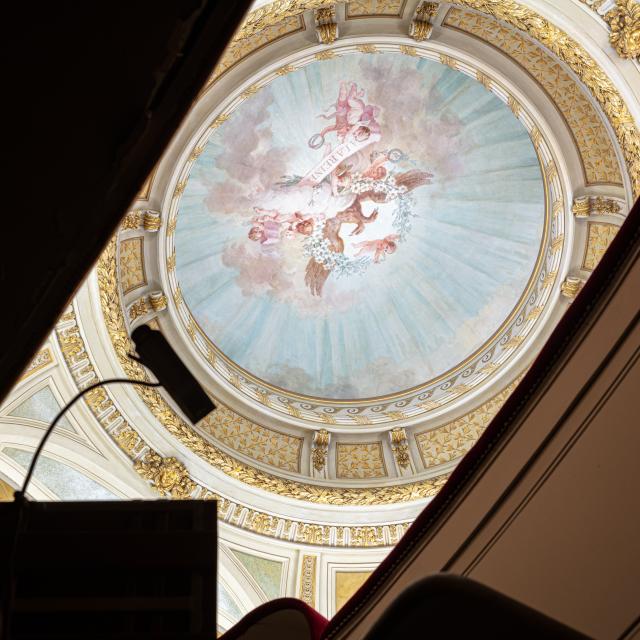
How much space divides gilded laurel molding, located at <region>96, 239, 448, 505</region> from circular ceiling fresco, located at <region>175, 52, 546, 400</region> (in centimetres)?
206

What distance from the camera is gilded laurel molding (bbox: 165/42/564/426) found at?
10953 millimetres

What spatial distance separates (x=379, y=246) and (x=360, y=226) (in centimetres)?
51

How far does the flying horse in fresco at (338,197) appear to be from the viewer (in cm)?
1254

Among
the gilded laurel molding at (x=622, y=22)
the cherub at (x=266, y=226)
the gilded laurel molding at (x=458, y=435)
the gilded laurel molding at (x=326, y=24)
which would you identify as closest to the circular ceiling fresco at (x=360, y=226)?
the cherub at (x=266, y=226)

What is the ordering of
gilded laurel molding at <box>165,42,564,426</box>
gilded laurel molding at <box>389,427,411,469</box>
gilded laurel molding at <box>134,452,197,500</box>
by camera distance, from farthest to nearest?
gilded laurel molding at <box>389,427,411,469</box> → gilded laurel molding at <box>165,42,564,426</box> → gilded laurel molding at <box>134,452,197,500</box>

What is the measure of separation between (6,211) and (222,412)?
9.35 m

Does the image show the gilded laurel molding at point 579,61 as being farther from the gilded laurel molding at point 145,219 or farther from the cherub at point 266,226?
the cherub at point 266,226

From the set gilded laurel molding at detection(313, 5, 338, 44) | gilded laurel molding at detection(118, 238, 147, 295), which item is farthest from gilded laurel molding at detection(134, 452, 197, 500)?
gilded laurel molding at detection(313, 5, 338, 44)

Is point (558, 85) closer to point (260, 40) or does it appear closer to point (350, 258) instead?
point (260, 40)

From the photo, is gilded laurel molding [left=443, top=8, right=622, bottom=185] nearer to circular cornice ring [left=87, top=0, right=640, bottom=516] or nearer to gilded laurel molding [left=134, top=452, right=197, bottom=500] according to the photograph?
circular cornice ring [left=87, top=0, right=640, bottom=516]

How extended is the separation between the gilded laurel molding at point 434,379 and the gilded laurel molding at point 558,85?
663 millimetres

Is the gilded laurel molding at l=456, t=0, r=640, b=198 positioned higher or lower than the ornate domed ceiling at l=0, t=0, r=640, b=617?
higher

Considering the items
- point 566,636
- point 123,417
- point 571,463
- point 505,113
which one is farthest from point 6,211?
point 505,113

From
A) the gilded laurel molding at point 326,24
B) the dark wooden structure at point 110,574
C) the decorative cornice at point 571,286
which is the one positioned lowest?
the dark wooden structure at point 110,574
